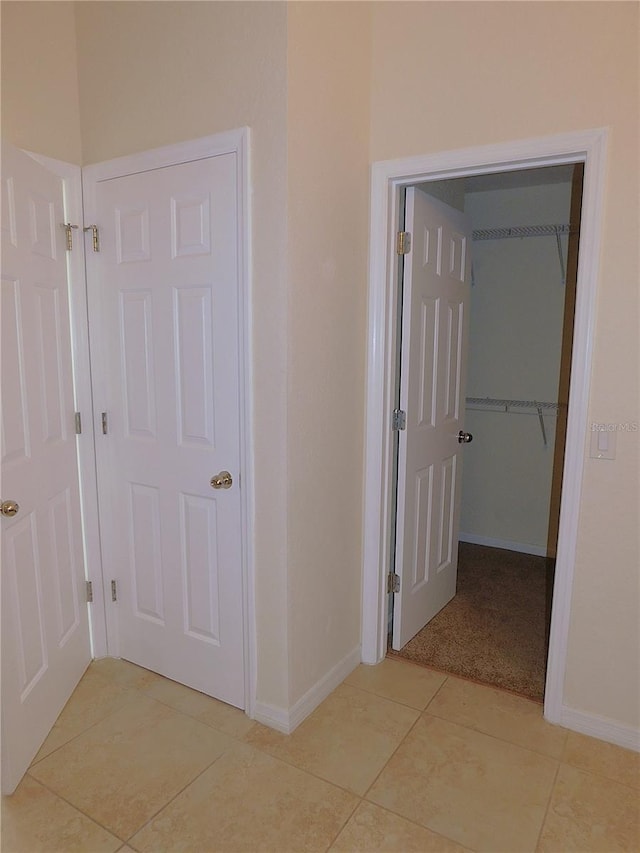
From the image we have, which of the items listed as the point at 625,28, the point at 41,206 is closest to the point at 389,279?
the point at 625,28

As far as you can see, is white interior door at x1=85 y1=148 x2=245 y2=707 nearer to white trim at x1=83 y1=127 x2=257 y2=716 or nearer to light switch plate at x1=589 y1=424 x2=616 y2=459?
white trim at x1=83 y1=127 x2=257 y2=716

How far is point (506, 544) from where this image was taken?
415 cm

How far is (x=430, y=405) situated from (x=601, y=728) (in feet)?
4.65

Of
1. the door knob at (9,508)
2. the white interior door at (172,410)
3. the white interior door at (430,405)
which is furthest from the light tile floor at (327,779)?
the door knob at (9,508)

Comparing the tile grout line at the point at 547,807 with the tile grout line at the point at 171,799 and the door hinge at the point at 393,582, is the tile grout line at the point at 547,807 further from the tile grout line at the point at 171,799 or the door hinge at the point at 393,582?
the tile grout line at the point at 171,799

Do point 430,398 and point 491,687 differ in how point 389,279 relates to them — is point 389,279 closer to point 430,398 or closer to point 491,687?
point 430,398

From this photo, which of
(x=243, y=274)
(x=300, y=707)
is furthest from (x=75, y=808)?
(x=243, y=274)

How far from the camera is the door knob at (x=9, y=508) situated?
185 centimetres

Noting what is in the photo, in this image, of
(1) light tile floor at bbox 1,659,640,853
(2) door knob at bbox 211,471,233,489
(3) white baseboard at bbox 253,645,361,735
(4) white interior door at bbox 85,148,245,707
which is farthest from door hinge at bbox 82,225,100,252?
(3) white baseboard at bbox 253,645,361,735

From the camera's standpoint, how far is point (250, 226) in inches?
78.7

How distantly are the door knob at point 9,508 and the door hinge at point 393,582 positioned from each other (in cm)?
155

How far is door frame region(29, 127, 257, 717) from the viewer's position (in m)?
2.02

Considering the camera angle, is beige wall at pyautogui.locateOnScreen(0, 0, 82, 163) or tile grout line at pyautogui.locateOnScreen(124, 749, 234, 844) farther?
beige wall at pyautogui.locateOnScreen(0, 0, 82, 163)

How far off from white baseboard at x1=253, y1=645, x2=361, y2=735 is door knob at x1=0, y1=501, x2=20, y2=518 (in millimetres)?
1111
